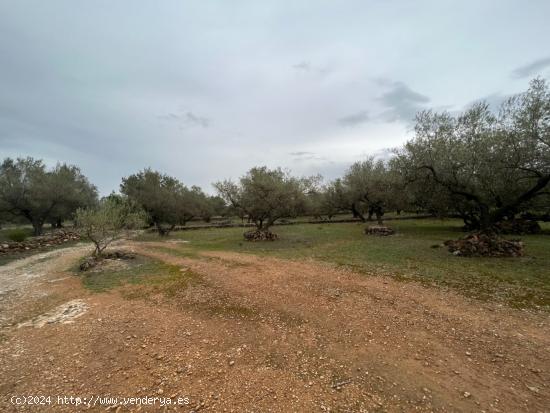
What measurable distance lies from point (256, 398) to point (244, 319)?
10.4 ft

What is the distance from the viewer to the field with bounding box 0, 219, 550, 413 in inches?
179

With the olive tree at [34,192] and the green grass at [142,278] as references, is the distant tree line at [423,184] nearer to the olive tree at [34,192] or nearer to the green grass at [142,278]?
the olive tree at [34,192]

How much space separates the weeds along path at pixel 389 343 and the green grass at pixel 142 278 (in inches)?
62.6

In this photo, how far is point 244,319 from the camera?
25.0ft

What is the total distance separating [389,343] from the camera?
6.02 meters

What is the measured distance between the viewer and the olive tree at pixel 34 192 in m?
30.7

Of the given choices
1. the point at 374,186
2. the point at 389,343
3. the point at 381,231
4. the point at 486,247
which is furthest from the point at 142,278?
the point at 374,186

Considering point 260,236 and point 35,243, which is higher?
point 35,243

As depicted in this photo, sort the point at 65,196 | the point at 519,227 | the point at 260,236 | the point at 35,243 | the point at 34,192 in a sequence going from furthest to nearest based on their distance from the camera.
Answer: the point at 65,196 → the point at 34,192 → the point at 260,236 → the point at 35,243 → the point at 519,227

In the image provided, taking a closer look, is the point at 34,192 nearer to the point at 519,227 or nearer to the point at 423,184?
the point at 423,184

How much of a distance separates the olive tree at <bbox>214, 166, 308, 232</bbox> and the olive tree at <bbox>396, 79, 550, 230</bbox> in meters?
10.9

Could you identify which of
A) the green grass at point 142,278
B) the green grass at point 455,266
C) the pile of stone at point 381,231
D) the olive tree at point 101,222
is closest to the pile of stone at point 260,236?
the green grass at point 455,266

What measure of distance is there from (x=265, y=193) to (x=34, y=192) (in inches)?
1158

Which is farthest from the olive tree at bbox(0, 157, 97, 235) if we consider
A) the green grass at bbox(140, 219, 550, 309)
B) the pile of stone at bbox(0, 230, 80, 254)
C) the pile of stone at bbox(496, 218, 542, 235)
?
the pile of stone at bbox(496, 218, 542, 235)
